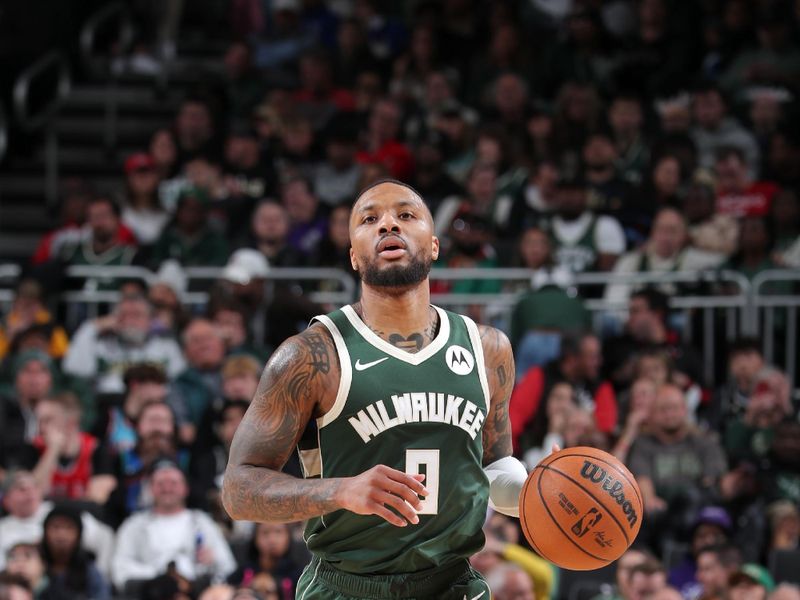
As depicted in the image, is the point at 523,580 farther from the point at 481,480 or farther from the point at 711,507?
the point at 481,480

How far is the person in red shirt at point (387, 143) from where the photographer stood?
12.8m

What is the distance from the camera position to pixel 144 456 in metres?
9.70

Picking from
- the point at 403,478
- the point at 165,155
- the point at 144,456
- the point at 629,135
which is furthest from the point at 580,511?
the point at 165,155

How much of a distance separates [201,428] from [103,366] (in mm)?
1236

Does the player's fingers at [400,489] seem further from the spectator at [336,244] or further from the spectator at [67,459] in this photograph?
the spectator at [336,244]

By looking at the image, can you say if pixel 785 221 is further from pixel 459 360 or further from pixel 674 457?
pixel 459 360

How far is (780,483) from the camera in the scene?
954cm

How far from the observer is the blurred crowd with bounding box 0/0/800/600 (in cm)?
917

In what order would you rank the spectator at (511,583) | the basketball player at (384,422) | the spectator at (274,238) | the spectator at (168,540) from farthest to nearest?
the spectator at (274,238), the spectator at (168,540), the spectator at (511,583), the basketball player at (384,422)

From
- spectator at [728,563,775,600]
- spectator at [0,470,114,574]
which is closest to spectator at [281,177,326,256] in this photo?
spectator at [0,470,114,574]

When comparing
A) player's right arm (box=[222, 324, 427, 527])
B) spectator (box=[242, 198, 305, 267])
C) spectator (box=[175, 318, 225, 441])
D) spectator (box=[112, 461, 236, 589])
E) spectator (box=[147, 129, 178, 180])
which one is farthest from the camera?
spectator (box=[147, 129, 178, 180])

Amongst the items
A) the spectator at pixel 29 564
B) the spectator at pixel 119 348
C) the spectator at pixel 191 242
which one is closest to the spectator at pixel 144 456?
the spectator at pixel 29 564

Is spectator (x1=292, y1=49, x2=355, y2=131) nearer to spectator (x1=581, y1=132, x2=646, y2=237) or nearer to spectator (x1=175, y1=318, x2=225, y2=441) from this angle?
spectator (x1=581, y1=132, x2=646, y2=237)

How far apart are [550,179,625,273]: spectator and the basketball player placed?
20.8ft
